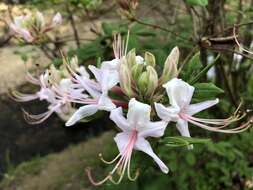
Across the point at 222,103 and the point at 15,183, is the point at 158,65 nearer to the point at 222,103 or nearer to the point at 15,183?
the point at 222,103

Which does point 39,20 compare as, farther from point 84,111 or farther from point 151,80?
point 151,80

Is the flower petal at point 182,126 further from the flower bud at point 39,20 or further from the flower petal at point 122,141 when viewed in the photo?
the flower bud at point 39,20

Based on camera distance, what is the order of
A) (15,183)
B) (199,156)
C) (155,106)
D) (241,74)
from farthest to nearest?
(15,183)
(241,74)
(199,156)
(155,106)

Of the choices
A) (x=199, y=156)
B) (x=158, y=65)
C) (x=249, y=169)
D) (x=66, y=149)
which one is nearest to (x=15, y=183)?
(x=66, y=149)

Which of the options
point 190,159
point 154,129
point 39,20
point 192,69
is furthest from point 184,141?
point 190,159

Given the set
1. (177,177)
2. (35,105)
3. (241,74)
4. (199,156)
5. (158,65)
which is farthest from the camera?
(35,105)

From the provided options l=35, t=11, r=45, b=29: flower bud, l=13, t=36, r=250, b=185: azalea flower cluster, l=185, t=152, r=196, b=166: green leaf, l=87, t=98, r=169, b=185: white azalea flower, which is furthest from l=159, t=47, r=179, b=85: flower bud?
l=185, t=152, r=196, b=166: green leaf

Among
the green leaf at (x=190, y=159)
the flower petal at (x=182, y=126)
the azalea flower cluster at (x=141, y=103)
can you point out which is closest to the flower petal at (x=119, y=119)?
the azalea flower cluster at (x=141, y=103)
